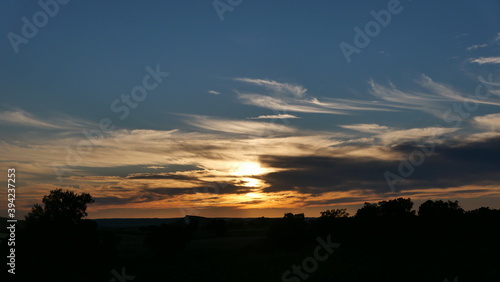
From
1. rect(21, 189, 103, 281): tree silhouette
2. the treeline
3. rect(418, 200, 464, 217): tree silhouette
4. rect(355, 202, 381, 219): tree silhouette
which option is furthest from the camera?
rect(418, 200, 464, 217): tree silhouette

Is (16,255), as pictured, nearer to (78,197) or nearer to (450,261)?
(78,197)

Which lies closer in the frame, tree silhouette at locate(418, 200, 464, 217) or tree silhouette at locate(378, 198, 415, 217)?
tree silhouette at locate(378, 198, 415, 217)

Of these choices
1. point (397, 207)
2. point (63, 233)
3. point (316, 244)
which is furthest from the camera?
point (397, 207)

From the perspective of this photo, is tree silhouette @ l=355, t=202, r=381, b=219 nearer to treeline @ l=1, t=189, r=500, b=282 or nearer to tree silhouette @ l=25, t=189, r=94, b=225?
treeline @ l=1, t=189, r=500, b=282

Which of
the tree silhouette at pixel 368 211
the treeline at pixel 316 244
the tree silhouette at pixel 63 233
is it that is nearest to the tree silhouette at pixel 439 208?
the treeline at pixel 316 244

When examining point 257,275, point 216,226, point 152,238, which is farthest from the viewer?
point 216,226

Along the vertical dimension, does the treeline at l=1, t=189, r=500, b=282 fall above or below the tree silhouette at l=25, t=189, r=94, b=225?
below

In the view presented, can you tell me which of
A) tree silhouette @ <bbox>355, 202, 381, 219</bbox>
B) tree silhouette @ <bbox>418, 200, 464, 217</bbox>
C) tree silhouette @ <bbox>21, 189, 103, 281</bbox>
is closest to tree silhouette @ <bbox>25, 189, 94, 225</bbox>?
tree silhouette @ <bbox>21, 189, 103, 281</bbox>

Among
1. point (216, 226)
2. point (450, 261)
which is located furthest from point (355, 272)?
point (216, 226)

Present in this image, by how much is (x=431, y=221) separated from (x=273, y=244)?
25.8m

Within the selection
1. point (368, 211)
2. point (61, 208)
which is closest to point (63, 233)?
point (61, 208)

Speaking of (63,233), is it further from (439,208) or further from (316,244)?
(439,208)

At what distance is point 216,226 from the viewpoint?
123 meters

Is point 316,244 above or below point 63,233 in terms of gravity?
below
